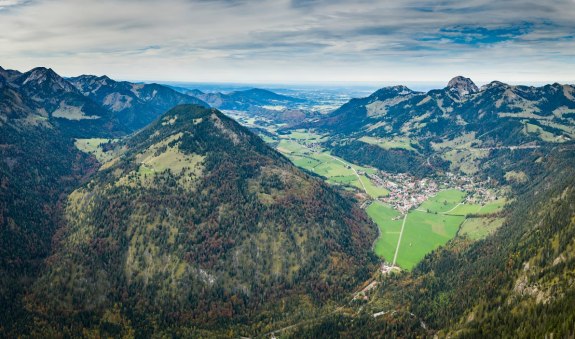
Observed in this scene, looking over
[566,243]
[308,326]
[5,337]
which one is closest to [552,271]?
[566,243]

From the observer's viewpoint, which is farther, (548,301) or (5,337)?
(5,337)

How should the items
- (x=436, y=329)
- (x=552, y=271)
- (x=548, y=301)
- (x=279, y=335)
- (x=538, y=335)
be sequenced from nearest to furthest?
(x=538, y=335) < (x=548, y=301) < (x=552, y=271) < (x=436, y=329) < (x=279, y=335)

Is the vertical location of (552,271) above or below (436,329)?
above

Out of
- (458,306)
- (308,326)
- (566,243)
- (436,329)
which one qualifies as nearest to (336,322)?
(308,326)

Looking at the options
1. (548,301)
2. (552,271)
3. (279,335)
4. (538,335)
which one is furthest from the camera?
(279,335)

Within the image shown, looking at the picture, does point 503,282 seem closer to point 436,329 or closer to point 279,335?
point 436,329

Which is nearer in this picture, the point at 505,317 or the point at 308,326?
the point at 505,317

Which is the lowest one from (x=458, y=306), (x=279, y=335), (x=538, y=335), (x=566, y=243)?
(x=279, y=335)

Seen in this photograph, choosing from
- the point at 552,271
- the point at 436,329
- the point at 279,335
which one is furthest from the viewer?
the point at 279,335

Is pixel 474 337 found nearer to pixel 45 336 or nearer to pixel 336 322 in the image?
pixel 336 322
